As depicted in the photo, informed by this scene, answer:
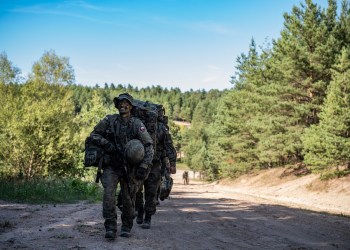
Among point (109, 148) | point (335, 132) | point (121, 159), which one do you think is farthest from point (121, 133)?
point (335, 132)

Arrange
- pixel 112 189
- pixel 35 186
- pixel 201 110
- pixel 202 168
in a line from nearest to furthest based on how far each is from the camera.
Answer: pixel 112 189 < pixel 35 186 < pixel 202 168 < pixel 201 110

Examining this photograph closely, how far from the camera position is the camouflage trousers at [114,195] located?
6.54 m

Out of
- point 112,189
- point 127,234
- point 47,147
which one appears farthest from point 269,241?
point 47,147

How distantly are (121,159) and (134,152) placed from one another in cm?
37

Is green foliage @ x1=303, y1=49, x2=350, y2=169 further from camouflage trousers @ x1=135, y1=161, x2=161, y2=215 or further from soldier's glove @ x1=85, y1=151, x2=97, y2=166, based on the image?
soldier's glove @ x1=85, y1=151, x2=97, y2=166

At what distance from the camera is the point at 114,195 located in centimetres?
667

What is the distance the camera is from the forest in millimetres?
21844

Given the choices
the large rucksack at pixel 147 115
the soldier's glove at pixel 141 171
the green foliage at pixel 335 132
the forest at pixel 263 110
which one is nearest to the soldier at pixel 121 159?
the soldier's glove at pixel 141 171

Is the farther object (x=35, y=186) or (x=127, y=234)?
(x=35, y=186)

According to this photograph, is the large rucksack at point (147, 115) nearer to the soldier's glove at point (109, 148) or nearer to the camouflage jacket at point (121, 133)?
the camouflage jacket at point (121, 133)

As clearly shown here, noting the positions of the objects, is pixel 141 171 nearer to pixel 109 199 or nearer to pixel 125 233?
pixel 109 199

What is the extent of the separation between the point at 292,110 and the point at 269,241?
89.0ft

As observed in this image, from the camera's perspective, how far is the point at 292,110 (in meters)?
32.7

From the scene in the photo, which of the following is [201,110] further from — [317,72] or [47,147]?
[47,147]
